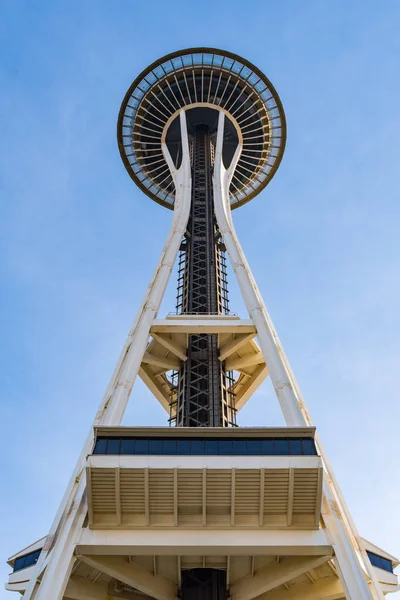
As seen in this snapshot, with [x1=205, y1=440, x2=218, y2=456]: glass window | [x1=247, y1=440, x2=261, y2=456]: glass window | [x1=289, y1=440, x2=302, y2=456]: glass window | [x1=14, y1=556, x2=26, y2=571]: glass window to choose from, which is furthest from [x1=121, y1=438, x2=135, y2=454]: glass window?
[x1=14, y1=556, x2=26, y2=571]: glass window

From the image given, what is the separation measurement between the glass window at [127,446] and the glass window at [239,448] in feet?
13.3

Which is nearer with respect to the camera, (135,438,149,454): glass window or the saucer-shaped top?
(135,438,149,454): glass window

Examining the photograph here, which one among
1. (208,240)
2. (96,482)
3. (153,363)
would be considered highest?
(208,240)

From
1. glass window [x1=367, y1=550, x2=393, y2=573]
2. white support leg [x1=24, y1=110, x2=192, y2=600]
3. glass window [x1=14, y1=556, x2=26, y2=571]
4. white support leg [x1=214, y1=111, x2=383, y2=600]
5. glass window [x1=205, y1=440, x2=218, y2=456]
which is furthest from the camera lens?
glass window [x1=367, y1=550, x2=393, y2=573]

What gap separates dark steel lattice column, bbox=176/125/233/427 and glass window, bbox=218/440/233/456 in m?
9.19

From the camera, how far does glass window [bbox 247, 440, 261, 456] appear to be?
22.5m

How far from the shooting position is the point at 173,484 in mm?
21750

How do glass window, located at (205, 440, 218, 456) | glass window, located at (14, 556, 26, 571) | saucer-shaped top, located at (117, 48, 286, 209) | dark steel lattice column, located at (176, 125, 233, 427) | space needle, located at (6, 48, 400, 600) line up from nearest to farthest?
space needle, located at (6, 48, 400, 600)
glass window, located at (205, 440, 218, 456)
glass window, located at (14, 556, 26, 571)
dark steel lattice column, located at (176, 125, 233, 427)
saucer-shaped top, located at (117, 48, 286, 209)

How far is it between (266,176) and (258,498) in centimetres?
4281

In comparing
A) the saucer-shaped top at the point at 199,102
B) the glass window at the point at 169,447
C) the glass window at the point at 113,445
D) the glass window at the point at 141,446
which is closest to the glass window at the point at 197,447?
the glass window at the point at 169,447

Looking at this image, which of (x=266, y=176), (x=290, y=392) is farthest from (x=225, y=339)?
(x=266, y=176)

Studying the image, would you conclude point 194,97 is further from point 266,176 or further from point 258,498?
point 258,498

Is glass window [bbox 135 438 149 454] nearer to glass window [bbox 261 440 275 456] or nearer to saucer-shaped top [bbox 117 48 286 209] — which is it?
glass window [bbox 261 440 275 456]

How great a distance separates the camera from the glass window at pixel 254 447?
22.5 m
